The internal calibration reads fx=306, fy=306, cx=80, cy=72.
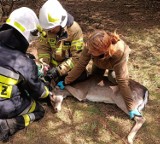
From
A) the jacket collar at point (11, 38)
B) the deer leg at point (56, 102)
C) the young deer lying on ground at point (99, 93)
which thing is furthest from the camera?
the deer leg at point (56, 102)

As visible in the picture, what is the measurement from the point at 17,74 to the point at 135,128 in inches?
63.1

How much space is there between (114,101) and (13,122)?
1.39 m

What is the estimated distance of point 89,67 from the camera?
16.6 feet

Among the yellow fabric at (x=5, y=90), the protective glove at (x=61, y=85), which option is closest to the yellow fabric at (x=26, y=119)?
the yellow fabric at (x=5, y=90)

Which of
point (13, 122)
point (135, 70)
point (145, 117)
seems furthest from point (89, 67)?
point (13, 122)

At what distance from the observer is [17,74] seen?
3516 millimetres

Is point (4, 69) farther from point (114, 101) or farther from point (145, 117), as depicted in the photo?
point (145, 117)

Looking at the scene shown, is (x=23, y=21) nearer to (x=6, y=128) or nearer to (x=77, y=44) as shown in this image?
(x=77, y=44)

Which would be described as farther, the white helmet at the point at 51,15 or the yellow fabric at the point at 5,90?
the white helmet at the point at 51,15

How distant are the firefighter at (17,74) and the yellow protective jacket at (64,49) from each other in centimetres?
74

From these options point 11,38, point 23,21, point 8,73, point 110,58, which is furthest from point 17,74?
point 110,58

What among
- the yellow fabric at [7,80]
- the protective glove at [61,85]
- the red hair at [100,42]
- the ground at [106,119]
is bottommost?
the ground at [106,119]

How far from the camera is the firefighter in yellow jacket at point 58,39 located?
3971mm

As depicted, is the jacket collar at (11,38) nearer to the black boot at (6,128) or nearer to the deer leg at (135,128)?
the black boot at (6,128)
